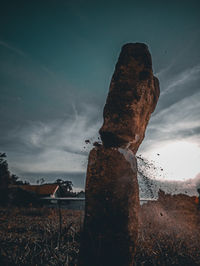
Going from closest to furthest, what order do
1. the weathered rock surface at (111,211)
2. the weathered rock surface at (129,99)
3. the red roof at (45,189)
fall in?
the weathered rock surface at (111,211)
the weathered rock surface at (129,99)
the red roof at (45,189)

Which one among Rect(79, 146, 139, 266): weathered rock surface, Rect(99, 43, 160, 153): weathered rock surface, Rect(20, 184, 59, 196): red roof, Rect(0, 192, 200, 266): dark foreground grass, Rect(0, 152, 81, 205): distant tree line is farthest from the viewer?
Rect(20, 184, 59, 196): red roof

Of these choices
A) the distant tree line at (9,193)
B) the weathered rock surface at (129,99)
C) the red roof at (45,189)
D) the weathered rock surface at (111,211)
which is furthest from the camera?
the red roof at (45,189)

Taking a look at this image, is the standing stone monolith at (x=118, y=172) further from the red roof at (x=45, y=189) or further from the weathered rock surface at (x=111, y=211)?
the red roof at (x=45, y=189)

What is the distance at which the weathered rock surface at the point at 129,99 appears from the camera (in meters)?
2.41

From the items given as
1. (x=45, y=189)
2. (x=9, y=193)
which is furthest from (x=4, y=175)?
(x=45, y=189)

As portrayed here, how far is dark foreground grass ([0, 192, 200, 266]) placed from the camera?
3236mm

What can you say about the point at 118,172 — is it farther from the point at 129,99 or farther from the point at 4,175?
the point at 4,175

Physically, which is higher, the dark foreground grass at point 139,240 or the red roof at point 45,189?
the red roof at point 45,189

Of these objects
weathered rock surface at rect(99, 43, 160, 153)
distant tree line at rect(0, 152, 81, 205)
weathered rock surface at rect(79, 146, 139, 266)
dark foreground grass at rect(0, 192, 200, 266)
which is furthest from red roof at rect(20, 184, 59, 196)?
weathered rock surface at rect(99, 43, 160, 153)

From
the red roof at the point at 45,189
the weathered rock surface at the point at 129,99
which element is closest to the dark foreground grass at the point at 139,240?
the weathered rock surface at the point at 129,99

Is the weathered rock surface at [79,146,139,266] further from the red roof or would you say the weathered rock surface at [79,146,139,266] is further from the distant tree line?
the red roof

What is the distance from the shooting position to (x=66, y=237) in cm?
468

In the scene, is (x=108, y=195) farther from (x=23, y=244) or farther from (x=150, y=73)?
(x=23, y=244)

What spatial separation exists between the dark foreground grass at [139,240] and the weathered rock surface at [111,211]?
0.45m
